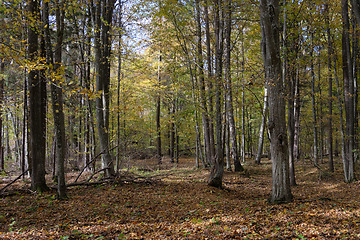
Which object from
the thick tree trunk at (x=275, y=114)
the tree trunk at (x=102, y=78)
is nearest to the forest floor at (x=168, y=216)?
the thick tree trunk at (x=275, y=114)

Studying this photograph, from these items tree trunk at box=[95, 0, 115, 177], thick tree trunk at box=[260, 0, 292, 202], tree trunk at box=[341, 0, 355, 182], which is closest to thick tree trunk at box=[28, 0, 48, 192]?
tree trunk at box=[95, 0, 115, 177]

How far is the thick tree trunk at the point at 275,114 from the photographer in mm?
5266

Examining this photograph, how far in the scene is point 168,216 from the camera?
17.3ft

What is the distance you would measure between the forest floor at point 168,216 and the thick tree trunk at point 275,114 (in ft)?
1.38

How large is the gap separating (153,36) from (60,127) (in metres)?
6.20

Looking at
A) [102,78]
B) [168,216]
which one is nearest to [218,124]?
[168,216]

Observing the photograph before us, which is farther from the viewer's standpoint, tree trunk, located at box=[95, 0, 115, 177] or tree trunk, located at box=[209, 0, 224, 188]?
tree trunk, located at box=[95, 0, 115, 177]

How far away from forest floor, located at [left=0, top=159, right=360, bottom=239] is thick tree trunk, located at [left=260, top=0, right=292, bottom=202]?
1.38 ft

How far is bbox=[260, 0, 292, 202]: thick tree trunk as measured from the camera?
527cm

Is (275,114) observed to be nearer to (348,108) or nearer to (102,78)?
(102,78)

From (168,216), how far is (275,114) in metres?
3.36

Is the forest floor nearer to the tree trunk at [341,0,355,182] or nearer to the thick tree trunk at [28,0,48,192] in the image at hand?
the thick tree trunk at [28,0,48,192]

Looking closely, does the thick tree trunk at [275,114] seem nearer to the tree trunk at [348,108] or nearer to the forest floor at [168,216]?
the forest floor at [168,216]

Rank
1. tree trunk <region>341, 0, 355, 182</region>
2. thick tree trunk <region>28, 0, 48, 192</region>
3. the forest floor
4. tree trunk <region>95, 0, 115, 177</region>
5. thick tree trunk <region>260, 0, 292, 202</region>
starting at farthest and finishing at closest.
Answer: tree trunk <region>341, 0, 355, 182</region>
tree trunk <region>95, 0, 115, 177</region>
thick tree trunk <region>28, 0, 48, 192</region>
thick tree trunk <region>260, 0, 292, 202</region>
the forest floor
